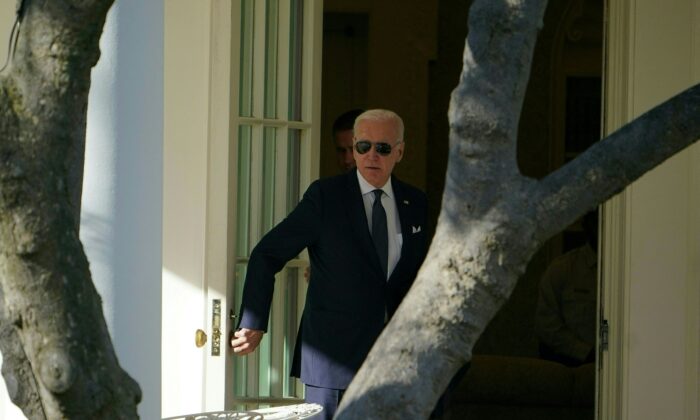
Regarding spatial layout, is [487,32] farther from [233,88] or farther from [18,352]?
[233,88]

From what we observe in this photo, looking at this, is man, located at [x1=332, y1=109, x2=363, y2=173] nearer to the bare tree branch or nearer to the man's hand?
the man's hand

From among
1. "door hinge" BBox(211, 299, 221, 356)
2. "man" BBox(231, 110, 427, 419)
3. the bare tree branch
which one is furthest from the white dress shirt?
the bare tree branch

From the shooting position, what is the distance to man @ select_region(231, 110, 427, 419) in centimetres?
511

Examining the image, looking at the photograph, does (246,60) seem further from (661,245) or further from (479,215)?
(479,215)

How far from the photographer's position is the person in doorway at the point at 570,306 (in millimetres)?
7863

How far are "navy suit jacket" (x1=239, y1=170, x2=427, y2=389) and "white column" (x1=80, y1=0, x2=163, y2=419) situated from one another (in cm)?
123

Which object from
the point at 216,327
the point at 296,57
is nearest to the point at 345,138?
the point at 296,57

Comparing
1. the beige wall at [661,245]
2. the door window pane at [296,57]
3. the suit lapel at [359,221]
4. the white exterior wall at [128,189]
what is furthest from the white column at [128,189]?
the beige wall at [661,245]

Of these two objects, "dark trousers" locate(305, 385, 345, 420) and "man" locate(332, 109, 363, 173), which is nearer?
"dark trousers" locate(305, 385, 345, 420)

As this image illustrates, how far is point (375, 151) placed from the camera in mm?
5332

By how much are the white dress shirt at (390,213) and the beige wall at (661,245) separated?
0.90 m

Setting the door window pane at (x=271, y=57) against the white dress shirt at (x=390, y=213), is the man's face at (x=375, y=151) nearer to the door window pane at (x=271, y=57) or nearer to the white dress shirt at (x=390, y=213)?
the white dress shirt at (x=390, y=213)

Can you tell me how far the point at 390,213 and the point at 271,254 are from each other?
1.64 feet

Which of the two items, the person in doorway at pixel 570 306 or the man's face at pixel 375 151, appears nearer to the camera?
the man's face at pixel 375 151
